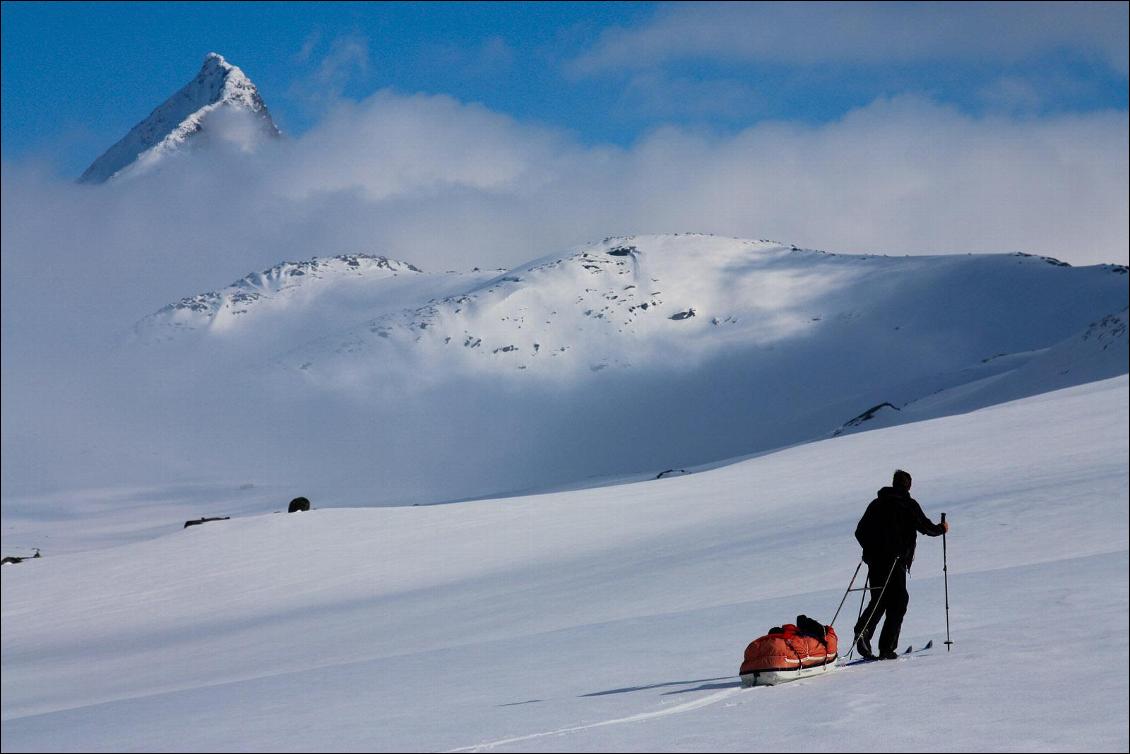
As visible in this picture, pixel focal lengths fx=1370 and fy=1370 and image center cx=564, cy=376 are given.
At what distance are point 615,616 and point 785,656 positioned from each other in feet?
27.5

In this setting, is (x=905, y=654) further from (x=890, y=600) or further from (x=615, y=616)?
(x=615, y=616)

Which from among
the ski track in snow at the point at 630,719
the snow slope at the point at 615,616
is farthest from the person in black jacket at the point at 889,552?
the ski track in snow at the point at 630,719

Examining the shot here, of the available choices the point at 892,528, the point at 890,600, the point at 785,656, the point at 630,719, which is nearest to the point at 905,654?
the point at 890,600

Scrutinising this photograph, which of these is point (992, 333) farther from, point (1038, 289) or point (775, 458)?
point (775, 458)

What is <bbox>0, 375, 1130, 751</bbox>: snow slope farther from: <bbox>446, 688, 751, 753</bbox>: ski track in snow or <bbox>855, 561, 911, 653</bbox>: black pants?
<bbox>855, 561, 911, 653</bbox>: black pants

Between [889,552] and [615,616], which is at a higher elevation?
[889,552]

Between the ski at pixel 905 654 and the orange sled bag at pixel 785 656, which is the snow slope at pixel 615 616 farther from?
the ski at pixel 905 654

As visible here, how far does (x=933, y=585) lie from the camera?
56.7ft

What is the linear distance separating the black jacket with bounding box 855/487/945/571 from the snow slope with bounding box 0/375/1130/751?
3.29ft

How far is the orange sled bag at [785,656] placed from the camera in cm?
1122

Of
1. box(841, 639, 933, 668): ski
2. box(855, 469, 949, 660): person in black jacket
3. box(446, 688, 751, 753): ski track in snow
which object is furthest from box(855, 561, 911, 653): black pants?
box(446, 688, 751, 753): ski track in snow

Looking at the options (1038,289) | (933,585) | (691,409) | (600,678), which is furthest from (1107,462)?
(1038,289)

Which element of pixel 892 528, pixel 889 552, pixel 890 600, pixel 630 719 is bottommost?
pixel 630 719

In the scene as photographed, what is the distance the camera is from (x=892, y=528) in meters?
12.1
